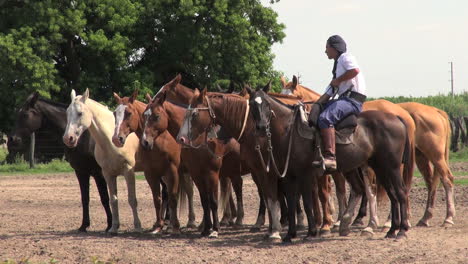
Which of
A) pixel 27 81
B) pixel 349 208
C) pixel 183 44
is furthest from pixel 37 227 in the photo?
pixel 183 44

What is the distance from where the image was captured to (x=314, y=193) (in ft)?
43.7

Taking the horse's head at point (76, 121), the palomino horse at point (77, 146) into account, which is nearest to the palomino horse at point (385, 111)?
the horse's head at point (76, 121)

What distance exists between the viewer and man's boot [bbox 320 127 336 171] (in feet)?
39.5

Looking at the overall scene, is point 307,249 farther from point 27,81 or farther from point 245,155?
point 27,81

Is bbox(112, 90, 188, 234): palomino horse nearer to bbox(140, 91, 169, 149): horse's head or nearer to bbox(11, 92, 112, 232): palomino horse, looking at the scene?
bbox(140, 91, 169, 149): horse's head

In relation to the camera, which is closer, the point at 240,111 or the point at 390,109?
the point at 240,111

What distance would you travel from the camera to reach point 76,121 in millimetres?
14141

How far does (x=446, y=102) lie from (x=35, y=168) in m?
27.2

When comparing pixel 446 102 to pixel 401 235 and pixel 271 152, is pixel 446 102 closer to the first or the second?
pixel 401 235

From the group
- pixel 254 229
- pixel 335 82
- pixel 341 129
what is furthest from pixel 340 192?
pixel 335 82

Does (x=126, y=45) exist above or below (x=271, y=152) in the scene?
above

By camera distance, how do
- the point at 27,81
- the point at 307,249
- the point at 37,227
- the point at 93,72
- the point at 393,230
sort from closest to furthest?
the point at 307,249, the point at 393,230, the point at 37,227, the point at 27,81, the point at 93,72

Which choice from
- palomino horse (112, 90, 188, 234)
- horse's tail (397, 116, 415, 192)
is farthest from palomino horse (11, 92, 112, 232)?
horse's tail (397, 116, 415, 192)

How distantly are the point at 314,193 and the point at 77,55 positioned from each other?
2783 centimetres
